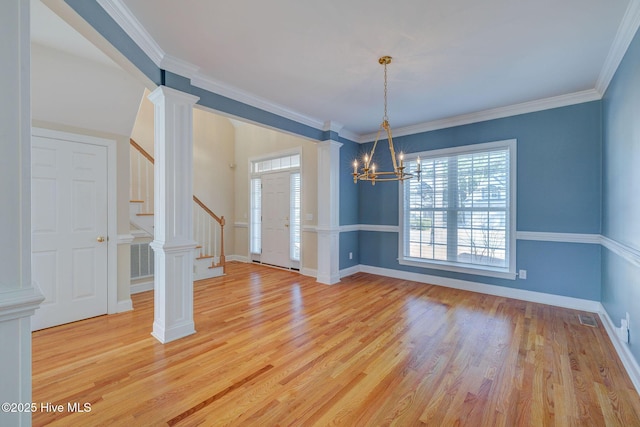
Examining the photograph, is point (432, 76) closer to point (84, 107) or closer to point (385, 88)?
point (385, 88)

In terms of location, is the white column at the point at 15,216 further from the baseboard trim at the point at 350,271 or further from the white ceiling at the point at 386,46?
the baseboard trim at the point at 350,271

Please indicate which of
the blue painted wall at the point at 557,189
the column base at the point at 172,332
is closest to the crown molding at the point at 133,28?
the column base at the point at 172,332

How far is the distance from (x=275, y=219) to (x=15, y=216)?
16.2 feet

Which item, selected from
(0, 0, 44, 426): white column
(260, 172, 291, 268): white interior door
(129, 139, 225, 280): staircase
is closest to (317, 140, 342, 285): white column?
(260, 172, 291, 268): white interior door

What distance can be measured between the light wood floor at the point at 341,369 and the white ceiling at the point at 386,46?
267cm

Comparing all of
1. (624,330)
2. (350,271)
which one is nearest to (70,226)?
(350,271)

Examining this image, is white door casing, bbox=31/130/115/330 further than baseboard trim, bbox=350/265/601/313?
No

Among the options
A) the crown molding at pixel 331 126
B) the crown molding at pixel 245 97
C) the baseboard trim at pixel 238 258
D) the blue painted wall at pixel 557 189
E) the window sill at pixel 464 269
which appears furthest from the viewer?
the baseboard trim at pixel 238 258

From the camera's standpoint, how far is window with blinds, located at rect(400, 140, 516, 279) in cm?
393

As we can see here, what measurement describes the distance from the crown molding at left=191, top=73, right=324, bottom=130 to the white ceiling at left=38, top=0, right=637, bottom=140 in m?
0.02

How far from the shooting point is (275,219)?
595cm

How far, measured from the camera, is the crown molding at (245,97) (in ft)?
9.68

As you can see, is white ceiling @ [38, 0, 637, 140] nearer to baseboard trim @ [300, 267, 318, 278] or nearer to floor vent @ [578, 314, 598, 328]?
floor vent @ [578, 314, 598, 328]

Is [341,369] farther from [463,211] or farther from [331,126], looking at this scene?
[331,126]
